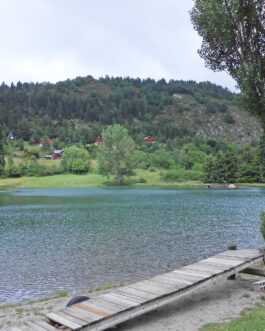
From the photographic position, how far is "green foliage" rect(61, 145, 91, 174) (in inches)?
6107

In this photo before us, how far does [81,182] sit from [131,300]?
12426cm

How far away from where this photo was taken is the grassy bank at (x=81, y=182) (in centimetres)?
13298

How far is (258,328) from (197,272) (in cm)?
613

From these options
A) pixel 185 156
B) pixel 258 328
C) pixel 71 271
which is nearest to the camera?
pixel 258 328

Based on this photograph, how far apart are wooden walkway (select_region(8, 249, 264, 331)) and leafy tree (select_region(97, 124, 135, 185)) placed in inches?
4503

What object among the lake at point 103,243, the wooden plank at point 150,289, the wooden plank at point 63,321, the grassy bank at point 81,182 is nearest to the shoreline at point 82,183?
the grassy bank at point 81,182

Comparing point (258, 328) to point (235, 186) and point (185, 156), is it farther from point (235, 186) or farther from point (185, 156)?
point (185, 156)

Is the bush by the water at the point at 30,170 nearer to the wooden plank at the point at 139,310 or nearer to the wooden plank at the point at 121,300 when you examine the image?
the wooden plank at the point at 121,300

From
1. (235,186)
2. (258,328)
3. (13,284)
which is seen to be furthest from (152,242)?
(235,186)

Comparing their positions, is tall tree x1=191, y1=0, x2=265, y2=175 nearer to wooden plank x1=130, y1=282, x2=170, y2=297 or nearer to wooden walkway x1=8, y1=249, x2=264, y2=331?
wooden walkway x1=8, y1=249, x2=264, y2=331

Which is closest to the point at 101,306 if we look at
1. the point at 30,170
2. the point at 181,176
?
the point at 181,176

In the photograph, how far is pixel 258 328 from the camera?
11672 millimetres

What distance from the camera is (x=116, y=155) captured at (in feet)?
Answer: 443

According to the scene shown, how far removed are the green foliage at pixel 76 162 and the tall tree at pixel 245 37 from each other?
441 ft
